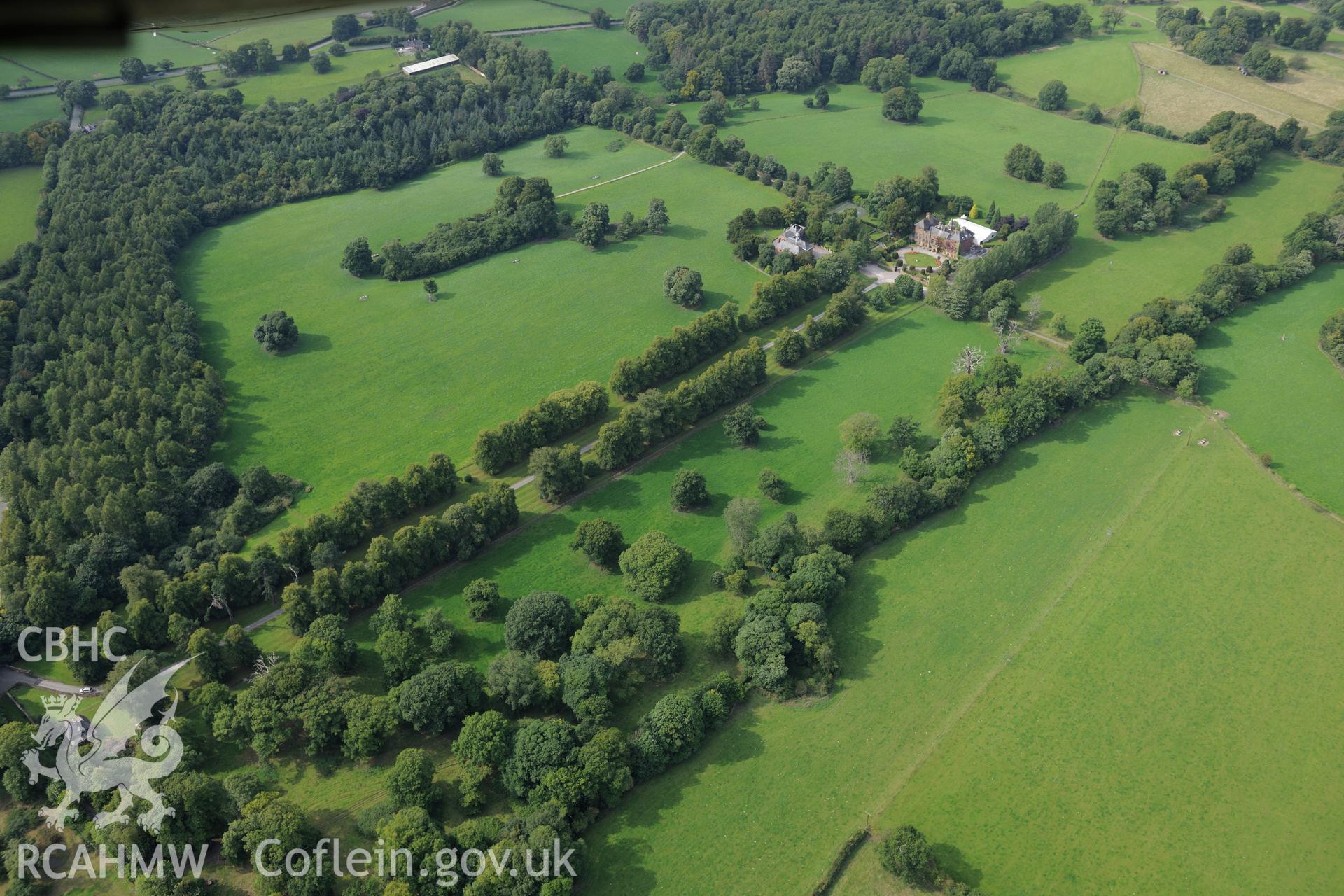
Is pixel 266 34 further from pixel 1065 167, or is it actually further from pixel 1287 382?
pixel 1287 382

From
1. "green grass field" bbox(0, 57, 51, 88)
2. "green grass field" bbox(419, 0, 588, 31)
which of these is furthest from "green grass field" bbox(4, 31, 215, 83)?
"green grass field" bbox(419, 0, 588, 31)

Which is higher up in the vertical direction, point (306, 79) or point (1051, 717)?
point (306, 79)

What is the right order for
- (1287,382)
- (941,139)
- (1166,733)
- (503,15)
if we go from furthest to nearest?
(503,15)
(941,139)
(1287,382)
(1166,733)

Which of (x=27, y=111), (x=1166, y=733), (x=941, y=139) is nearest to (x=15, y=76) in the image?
(x=27, y=111)

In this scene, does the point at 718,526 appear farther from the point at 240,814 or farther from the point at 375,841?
the point at 240,814

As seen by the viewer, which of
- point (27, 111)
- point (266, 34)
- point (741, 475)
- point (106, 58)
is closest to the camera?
point (741, 475)

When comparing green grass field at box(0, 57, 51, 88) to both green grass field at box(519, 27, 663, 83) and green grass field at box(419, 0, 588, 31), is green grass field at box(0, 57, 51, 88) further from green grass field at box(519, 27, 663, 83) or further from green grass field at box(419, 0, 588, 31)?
green grass field at box(519, 27, 663, 83)

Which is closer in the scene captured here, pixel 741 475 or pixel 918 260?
pixel 741 475
